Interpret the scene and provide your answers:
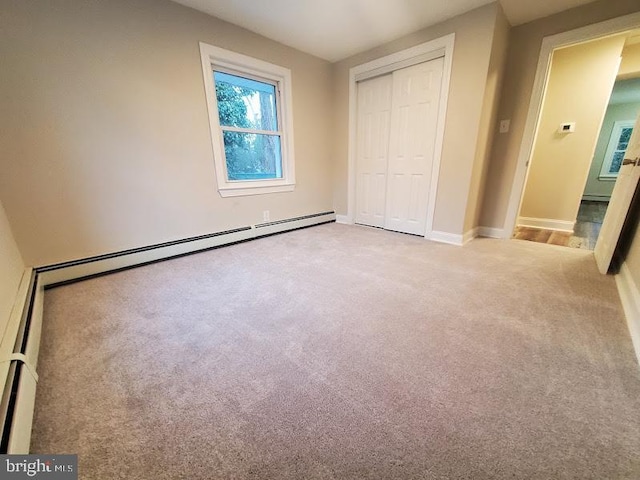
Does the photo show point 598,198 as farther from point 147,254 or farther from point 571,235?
point 147,254

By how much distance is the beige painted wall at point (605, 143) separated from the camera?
5620 millimetres

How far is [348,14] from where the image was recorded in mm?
2377

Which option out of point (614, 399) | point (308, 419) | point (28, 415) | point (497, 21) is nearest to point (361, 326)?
point (308, 419)

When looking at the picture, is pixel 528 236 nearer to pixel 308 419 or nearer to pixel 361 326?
pixel 361 326

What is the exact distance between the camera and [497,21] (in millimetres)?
2301

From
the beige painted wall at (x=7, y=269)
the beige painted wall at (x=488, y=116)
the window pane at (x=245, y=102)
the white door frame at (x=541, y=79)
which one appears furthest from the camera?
the window pane at (x=245, y=102)

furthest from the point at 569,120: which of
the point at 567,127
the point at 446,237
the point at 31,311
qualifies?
the point at 31,311

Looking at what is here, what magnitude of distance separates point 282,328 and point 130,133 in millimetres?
2205

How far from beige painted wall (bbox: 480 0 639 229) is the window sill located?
8.72 feet

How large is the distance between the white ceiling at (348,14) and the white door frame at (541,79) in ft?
0.84

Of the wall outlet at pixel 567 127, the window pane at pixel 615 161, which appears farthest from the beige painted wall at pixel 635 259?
the window pane at pixel 615 161

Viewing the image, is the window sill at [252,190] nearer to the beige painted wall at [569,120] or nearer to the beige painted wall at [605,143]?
the beige painted wall at [569,120]

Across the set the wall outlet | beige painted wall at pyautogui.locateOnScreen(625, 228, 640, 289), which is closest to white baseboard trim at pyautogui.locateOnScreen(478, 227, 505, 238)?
beige painted wall at pyautogui.locateOnScreen(625, 228, 640, 289)

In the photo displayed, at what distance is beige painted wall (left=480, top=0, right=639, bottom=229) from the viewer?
2.27 m
